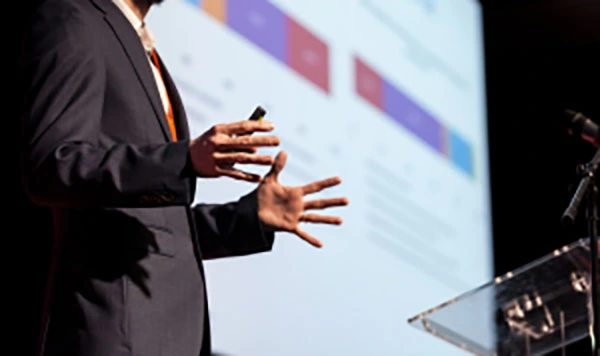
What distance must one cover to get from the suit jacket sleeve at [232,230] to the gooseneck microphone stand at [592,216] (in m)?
0.66

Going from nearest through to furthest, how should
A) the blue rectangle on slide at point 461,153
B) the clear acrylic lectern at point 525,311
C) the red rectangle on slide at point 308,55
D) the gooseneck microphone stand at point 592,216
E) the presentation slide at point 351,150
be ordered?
1. the gooseneck microphone stand at point 592,216
2. the clear acrylic lectern at point 525,311
3. the presentation slide at point 351,150
4. the red rectangle on slide at point 308,55
5. the blue rectangle on slide at point 461,153

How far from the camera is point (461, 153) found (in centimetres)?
455

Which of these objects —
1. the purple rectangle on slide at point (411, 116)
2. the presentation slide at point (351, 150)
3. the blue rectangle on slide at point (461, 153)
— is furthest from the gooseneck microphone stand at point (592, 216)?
the blue rectangle on slide at point (461, 153)

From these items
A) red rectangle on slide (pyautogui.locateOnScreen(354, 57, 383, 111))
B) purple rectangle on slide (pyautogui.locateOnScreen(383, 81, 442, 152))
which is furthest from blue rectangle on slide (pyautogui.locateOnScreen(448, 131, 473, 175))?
red rectangle on slide (pyautogui.locateOnScreen(354, 57, 383, 111))

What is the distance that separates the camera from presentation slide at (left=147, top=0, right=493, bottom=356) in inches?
113

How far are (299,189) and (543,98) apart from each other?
13.8ft

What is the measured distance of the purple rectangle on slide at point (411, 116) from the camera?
4.00 metres

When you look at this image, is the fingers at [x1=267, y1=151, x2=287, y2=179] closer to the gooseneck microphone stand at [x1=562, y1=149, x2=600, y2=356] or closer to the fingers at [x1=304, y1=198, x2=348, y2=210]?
the fingers at [x1=304, y1=198, x2=348, y2=210]

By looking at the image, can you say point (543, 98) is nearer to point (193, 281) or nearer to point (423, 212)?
point (423, 212)

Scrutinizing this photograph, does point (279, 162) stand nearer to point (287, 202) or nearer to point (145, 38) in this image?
point (287, 202)

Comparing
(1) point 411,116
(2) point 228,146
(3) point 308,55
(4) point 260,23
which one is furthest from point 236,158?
(1) point 411,116

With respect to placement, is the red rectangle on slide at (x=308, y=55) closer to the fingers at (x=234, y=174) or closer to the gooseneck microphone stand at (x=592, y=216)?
the gooseneck microphone stand at (x=592, y=216)

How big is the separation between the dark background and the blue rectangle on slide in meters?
0.96

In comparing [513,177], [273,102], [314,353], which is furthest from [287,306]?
[513,177]
